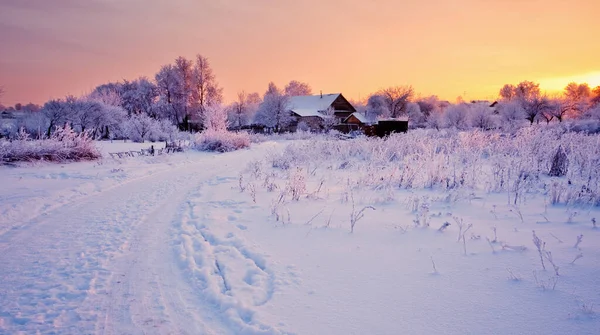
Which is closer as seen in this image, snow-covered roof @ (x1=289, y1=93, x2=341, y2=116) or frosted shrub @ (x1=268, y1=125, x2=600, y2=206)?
frosted shrub @ (x1=268, y1=125, x2=600, y2=206)

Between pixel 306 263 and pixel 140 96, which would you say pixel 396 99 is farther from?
pixel 306 263

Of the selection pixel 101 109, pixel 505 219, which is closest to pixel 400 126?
pixel 505 219

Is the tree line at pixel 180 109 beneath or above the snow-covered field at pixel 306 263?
above

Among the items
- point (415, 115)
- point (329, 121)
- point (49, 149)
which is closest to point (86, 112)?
point (49, 149)

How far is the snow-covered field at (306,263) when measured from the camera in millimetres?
2488

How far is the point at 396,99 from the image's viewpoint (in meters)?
67.9

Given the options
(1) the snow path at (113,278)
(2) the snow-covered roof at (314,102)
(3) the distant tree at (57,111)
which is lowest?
(1) the snow path at (113,278)

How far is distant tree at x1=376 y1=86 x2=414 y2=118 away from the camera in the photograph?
67.2m

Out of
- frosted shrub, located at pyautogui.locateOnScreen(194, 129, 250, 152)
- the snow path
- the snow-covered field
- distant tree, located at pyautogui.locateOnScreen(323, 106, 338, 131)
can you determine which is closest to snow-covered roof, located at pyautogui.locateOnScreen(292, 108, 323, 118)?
distant tree, located at pyautogui.locateOnScreen(323, 106, 338, 131)

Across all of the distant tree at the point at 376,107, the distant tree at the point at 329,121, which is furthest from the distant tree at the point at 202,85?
the distant tree at the point at 376,107

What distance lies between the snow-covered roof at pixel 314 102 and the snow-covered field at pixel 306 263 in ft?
168

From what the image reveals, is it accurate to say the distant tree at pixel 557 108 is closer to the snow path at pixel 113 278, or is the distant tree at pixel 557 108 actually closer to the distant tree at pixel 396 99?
the distant tree at pixel 396 99

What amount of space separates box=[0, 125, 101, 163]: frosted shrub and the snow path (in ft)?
27.4

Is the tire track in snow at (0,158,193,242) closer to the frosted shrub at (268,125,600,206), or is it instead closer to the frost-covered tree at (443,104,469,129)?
the frosted shrub at (268,125,600,206)
